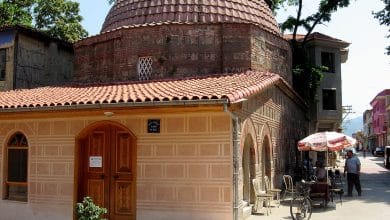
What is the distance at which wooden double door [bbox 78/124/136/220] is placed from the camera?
34.4 ft

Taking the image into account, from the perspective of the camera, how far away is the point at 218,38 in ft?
47.4

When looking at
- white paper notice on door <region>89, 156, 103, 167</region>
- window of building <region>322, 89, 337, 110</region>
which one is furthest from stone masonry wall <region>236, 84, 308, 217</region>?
window of building <region>322, 89, 337, 110</region>

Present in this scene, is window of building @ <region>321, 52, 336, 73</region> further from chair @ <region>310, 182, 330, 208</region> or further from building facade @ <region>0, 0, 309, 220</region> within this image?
chair @ <region>310, 182, 330, 208</region>

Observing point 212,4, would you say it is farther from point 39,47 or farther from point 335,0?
point 335,0

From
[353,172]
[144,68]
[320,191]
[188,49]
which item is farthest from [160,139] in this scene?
[353,172]

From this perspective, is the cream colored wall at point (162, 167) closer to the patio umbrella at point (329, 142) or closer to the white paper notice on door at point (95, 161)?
the white paper notice on door at point (95, 161)

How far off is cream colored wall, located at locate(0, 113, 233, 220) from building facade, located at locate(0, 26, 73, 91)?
306 inches

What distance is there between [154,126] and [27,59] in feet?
34.6

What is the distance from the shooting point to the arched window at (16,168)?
11492 millimetres

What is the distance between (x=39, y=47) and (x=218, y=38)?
8708 mm

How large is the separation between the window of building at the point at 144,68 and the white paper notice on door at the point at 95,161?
15.1ft

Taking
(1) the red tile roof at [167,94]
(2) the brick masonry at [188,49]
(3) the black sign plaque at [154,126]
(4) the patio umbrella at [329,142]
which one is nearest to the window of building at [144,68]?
(2) the brick masonry at [188,49]

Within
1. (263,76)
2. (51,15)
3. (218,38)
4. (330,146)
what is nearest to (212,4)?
(218,38)

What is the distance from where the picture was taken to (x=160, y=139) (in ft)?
33.1
